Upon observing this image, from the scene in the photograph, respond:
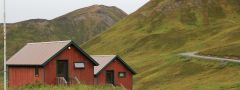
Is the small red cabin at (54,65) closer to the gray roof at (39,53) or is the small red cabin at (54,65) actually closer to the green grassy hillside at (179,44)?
the gray roof at (39,53)

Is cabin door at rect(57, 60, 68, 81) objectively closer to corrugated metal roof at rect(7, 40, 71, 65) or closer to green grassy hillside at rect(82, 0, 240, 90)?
corrugated metal roof at rect(7, 40, 71, 65)

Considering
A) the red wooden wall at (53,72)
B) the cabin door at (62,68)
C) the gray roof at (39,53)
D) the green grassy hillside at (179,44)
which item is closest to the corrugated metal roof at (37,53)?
the gray roof at (39,53)

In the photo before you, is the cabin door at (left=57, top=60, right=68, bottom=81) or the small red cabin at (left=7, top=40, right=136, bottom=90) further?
the cabin door at (left=57, top=60, right=68, bottom=81)

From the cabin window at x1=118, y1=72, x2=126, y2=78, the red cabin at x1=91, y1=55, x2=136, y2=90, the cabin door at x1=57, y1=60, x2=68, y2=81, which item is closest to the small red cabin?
the cabin door at x1=57, y1=60, x2=68, y2=81

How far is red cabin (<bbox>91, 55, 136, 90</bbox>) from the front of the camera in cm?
6100

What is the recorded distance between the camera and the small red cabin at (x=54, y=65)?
53.6m

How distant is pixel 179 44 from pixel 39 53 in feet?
327

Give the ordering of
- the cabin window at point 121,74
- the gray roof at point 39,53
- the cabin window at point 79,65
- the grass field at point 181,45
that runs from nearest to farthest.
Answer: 1. the gray roof at point 39,53
2. the cabin window at point 79,65
3. the cabin window at point 121,74
4. the grass field at point 181,45

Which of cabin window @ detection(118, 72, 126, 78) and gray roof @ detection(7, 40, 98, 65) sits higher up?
gray roof @ detection(7, 40, 98, 65)

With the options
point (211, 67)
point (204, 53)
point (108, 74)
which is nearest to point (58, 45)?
point (108, 74)

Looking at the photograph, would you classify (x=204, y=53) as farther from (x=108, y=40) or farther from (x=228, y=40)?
(x=108, y=40)

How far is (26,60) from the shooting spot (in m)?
56.2

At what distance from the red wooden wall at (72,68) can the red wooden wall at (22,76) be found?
89 cm

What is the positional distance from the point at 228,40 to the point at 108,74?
67291mm
